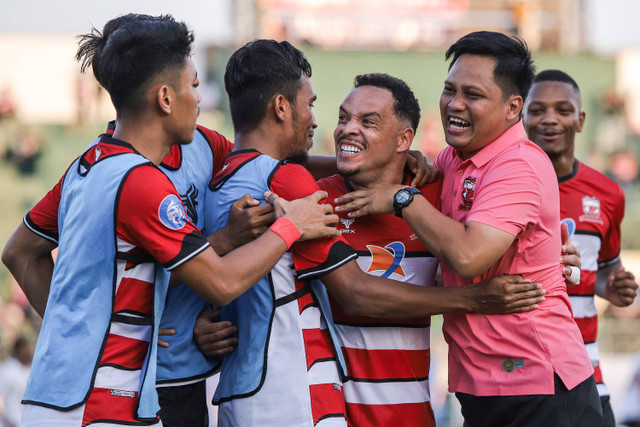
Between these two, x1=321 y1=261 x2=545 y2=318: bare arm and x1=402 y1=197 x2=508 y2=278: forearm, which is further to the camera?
x1=321 y1=261 x2=545 y2=318: bare arm

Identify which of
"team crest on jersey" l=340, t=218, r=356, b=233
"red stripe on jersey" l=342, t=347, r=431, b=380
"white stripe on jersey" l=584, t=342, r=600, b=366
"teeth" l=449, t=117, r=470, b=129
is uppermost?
"teeth" l=449, t=117, r=470, b=129

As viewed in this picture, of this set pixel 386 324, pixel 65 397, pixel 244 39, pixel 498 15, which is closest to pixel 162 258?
pixel 65 397

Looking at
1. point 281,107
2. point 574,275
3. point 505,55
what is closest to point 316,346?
point 281,107

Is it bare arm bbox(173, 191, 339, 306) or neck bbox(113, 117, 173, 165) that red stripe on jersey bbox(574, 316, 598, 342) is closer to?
bare arm bbox(173, 191, 339, 306)

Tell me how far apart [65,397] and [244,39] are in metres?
21.1

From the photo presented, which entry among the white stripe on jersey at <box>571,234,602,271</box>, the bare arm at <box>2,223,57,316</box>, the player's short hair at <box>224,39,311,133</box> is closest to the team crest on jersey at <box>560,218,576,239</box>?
the white stripe on jersey at <box>571,234,602,271</box>

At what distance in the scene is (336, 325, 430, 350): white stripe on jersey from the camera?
153 inches

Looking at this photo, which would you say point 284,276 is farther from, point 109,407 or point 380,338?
point 109,407

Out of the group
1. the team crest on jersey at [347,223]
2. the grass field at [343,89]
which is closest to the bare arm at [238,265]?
the team crest on jersey at [347,223]

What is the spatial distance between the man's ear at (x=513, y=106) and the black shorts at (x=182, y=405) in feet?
6.26

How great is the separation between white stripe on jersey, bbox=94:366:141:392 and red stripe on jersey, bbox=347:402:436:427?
1.08 m

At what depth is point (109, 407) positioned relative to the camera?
3148 mm

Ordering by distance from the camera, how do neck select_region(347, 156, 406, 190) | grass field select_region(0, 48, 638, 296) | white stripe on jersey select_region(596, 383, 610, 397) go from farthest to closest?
grass field select_region(0, 48, 638, 296) < white stripe on jersey select_region(596, 383, 610, 397) < neck select_region(347, 156, 406, 190)

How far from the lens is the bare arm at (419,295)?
360 centimetres
